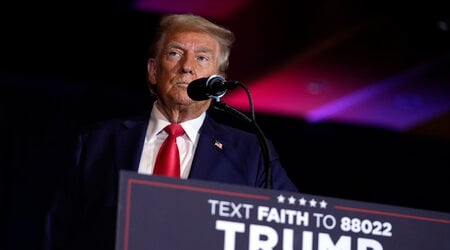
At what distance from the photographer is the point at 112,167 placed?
2.53m

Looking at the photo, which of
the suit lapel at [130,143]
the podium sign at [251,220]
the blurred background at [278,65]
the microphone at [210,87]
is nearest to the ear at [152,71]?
the suit lapel at [130,143]

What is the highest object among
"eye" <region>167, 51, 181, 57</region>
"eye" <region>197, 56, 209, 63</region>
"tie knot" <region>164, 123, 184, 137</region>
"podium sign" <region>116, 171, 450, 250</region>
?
"eye" <region>167, 51, 181, 57</region>

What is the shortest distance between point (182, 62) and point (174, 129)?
0.79 feet

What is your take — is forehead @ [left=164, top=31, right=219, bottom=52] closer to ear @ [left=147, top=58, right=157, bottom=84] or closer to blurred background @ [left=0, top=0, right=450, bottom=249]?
ear @ [left=147, top=58, right=157, bottom=84]

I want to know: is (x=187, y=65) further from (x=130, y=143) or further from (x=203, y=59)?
(x=130, y=143)

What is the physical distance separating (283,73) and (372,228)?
12.7 feet

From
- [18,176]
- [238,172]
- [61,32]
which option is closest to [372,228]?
[238,172]

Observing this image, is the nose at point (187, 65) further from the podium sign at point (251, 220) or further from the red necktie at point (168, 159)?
the podium sign at point (251, 220)

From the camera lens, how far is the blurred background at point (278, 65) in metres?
4.68

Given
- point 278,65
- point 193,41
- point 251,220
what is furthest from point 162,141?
point 278,65

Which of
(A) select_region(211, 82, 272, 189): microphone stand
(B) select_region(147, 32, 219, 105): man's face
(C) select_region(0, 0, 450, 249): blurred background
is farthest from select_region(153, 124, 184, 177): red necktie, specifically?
(C) select_region(0, 0, 450, 249): blurred background

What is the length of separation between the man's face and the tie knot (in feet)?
0.31

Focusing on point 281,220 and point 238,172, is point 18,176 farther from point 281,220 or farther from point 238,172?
point 281,220

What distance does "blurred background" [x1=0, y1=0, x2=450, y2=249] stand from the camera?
468 cm
